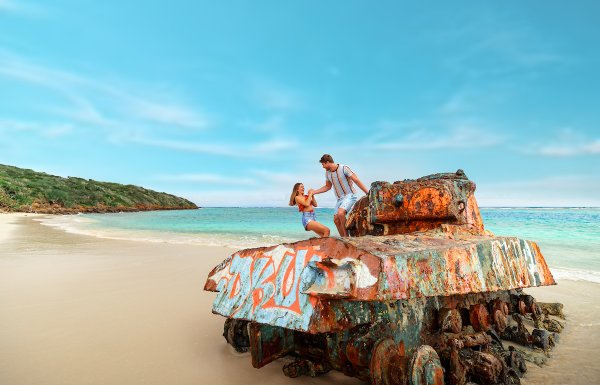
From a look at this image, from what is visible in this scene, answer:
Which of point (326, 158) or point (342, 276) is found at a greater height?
point (326, 158)

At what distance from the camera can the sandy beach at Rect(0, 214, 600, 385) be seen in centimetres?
333

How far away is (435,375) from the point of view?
2.54m

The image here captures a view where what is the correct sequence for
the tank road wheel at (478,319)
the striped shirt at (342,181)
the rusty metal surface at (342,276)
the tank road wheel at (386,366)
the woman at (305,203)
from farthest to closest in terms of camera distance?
the woman at (305,203) → the striped shirt at (342,181) → the tank road wheel at (478,319) → the tank road wheel at (386,366) → the rusty metal surface at (342,276)

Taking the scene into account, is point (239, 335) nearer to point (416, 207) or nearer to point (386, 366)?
point (386, 366)

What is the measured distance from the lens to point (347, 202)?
552cm

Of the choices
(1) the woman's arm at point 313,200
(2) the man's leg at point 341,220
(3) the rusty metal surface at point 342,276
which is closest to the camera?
(3) the rusty metal surface at point 342,276

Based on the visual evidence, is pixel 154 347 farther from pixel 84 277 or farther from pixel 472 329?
pixel 84 277

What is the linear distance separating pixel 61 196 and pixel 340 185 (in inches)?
2356

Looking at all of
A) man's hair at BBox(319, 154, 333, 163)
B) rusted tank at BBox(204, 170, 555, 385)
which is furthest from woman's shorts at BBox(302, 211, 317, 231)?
rusted tank at BBox(204, 170, 555, 385)

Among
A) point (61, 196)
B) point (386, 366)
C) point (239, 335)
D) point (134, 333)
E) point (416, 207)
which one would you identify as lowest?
point (134, 333)

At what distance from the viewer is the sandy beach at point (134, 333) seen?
10.9ft

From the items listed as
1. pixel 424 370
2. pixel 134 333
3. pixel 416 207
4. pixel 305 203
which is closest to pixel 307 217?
pixel 305 203

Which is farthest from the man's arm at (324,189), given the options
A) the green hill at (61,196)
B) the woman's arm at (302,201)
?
the green hill at (61,196)

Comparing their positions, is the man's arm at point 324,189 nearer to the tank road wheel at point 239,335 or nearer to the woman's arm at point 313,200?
the woman's arm at point 313,200
